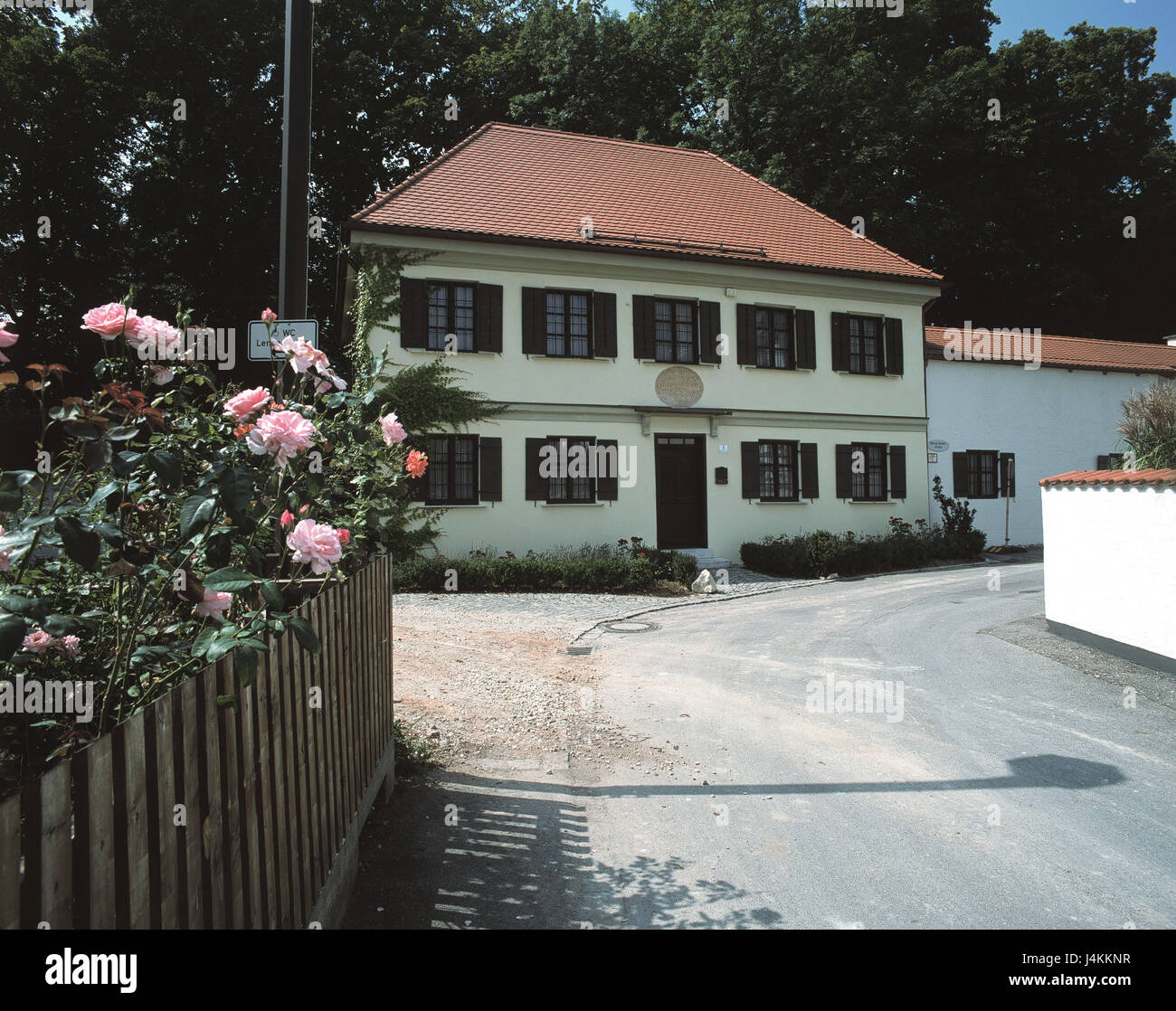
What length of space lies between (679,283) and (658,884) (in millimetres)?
17509

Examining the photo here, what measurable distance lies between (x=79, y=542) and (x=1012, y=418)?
2463 cm

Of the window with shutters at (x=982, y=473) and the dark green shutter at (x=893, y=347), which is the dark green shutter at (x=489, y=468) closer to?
the dark green shutter at (x=893, y=347)

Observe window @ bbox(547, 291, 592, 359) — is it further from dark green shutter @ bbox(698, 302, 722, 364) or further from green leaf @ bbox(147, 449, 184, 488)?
green leaf @ bbox(147, 449, 184, 488)

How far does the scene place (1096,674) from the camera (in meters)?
8.28

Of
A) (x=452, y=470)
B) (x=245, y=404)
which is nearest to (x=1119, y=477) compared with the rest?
(x=245, y=404)

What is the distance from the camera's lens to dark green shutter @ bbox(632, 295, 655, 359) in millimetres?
19203

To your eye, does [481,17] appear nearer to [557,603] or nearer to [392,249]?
[392,249]

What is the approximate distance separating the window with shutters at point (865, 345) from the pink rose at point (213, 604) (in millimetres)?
20894

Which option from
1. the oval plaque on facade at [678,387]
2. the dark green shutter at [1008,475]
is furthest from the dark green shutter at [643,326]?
the dark green shutter at [1008,475]

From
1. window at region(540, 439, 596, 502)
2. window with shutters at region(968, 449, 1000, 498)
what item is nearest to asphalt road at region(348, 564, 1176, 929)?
window at region(540, 439, 596, 502)
